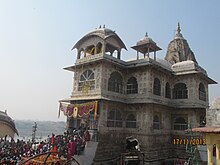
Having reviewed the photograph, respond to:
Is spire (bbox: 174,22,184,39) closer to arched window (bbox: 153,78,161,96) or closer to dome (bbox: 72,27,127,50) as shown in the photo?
arched window (bbox: 153,78,161,96)

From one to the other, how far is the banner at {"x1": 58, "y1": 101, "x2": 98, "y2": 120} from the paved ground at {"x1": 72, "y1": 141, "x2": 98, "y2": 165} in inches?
102

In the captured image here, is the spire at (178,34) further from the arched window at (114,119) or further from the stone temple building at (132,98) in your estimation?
the arched window at (114,119)

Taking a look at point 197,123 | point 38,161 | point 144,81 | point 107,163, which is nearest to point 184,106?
point 197,123

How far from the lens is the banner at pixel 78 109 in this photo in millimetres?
19659

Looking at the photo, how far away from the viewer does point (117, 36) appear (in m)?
22.9

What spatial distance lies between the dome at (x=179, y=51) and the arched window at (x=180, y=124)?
10.2m

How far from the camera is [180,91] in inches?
960

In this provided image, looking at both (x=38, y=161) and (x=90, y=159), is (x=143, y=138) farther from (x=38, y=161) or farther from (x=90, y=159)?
(x=38, y=161)

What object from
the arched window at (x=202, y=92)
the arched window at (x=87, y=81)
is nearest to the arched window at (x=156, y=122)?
the arched window at (x=202, y=92)

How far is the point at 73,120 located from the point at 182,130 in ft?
38.7

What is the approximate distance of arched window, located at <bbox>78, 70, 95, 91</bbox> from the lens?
21422mm

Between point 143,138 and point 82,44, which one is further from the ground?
point 82,44

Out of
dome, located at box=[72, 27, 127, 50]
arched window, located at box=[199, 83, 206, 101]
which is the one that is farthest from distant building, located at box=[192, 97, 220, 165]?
dome, located at box=[72, 27, 127, 50]

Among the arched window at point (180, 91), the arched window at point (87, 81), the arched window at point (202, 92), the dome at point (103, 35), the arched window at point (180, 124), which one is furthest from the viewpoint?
the arched window at point (202, 92)
